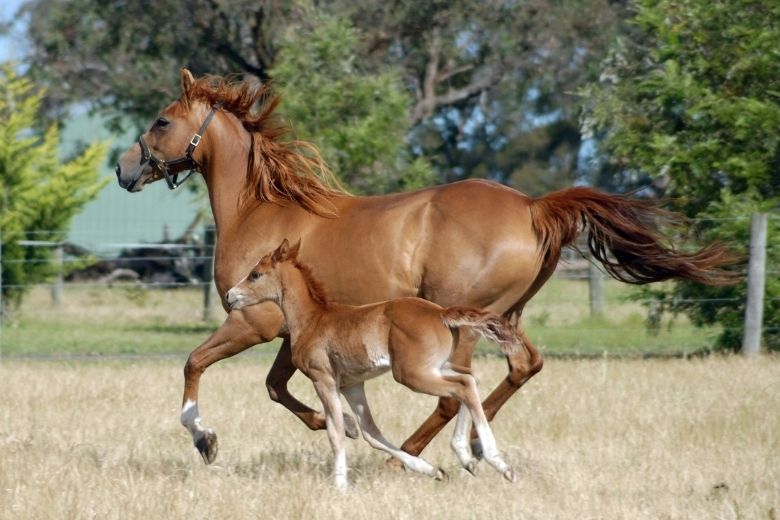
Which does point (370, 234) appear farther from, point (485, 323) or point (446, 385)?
point (446, 385)

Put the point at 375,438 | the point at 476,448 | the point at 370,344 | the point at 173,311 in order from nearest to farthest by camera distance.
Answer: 1. the point at 370,344
2. the point at 375,438
3. the point at 476,448
4. the point at 173,311

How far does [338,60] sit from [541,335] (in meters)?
5.27

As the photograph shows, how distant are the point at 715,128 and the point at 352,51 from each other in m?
9.31

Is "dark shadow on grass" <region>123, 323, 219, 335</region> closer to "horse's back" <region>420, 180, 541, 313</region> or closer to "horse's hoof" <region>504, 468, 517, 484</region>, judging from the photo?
"horse's back" <region>420, 180, 541, 313</region>

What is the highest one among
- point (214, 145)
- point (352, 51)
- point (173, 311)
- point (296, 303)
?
point (352, 51)

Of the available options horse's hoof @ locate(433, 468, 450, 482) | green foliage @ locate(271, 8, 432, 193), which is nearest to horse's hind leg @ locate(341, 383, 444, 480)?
horse's hoof @ locate(433, 468, 450, 482)

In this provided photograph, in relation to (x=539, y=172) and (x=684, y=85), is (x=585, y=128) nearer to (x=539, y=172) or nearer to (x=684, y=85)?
(x=684, y=85)

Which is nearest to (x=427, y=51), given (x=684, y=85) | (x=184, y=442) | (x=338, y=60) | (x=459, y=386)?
(x=338, y=60)

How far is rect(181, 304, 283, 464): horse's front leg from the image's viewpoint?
25.4ft

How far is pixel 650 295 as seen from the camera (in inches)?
554


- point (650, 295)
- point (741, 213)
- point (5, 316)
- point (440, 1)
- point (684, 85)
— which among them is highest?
point (440, 1)

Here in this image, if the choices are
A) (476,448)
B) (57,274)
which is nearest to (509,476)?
(476,448)

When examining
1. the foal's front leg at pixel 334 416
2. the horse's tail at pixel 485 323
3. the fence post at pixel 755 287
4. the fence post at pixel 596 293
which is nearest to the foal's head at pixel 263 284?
the foal's front leg at pixel 334 416

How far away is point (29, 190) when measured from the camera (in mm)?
21484
